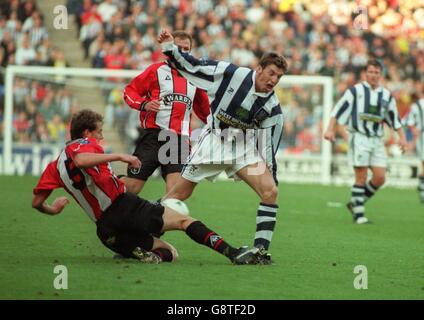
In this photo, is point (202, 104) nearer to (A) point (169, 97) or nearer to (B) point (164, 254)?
(A) point (169, 97)

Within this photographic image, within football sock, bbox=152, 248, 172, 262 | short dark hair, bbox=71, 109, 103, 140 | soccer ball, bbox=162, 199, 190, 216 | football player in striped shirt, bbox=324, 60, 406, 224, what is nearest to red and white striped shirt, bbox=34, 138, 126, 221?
short dark hair, bbox=71, 109, 103, 140

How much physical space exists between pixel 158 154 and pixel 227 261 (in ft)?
6.50

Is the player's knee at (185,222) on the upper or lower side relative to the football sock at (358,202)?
upper

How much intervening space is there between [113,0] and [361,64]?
705 cm

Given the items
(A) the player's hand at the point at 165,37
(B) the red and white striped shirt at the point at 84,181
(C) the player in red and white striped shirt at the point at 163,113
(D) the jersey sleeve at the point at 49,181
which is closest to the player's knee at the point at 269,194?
(B) the red and white striped shirt at the point at 84,181

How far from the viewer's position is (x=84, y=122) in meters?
7.58

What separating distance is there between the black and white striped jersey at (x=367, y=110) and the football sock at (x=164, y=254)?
19.1ft

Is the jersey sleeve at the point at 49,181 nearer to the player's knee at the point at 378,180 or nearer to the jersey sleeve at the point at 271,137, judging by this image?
the jersey sleeve at the point at 271,137

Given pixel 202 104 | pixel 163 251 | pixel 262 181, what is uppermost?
pixel 202 104

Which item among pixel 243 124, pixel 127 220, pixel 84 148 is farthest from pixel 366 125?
pixel 84 148

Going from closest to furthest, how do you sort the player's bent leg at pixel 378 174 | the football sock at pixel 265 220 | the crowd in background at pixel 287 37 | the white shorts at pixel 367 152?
the football sock at pixel 265 220 < the white shorts at pixel 367 152 < the player's bent leg at pixel 378 174 < the crowd in background at pixel 287 37

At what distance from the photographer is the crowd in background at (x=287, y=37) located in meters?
21.8
